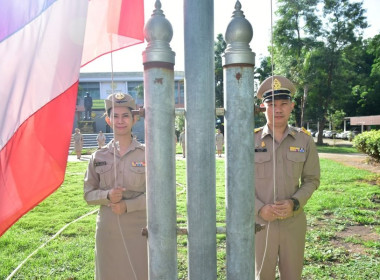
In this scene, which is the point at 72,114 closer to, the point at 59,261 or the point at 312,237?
the point at 59,261

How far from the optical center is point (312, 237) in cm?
499

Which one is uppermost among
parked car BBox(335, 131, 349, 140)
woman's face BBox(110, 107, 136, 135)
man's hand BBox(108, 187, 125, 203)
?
woman's face BBox(110, 107, 136, 135)

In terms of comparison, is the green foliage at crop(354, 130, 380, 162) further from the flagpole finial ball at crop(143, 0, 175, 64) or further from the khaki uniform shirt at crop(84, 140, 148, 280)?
the flagpole finial ball at crop(143, 0, 175, 64)

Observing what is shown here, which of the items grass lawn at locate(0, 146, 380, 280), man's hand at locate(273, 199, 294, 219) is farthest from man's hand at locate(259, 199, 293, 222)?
grass lawn at locate(0, 146, 380, 280)

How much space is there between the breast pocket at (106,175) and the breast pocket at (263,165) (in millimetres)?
1130

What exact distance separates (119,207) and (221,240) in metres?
2.61

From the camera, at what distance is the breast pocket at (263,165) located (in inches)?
107

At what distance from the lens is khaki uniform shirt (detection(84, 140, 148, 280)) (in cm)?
263

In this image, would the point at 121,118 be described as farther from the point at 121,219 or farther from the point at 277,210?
the point at 277,210

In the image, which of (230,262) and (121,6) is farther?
(121,6)

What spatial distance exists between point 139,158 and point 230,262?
4.85ft

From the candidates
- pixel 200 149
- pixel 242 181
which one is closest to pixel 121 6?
pixel 200 149

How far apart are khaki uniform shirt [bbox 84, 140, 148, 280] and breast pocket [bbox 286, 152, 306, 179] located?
1128 millimetres

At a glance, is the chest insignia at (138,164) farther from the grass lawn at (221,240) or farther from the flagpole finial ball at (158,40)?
the grass lawn at (221,240)
